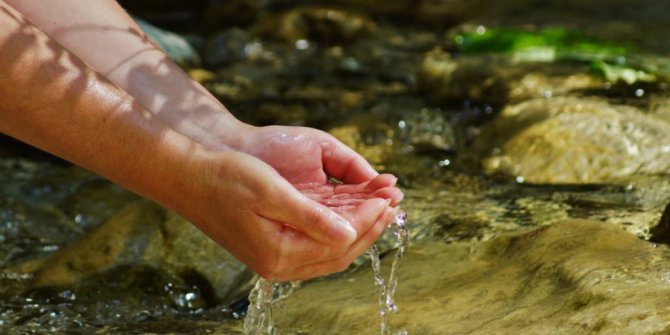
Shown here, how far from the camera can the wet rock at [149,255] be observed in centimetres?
404

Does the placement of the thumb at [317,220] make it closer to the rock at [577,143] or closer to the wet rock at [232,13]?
the rock at [577,143]

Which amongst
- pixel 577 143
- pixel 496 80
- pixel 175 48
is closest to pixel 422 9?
pixel 175 48

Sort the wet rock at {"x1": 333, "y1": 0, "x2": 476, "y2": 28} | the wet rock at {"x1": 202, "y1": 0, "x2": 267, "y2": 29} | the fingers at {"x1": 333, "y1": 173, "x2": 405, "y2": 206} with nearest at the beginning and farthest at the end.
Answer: the fingers at {"x1": 333, "y1": 173, "x2": 405, "y2": 206}
the wet rock at {"x1": 333, "y1": 0, "x2": 476, "y2": 28}
the wet rock at {"x1": 202, "y1": 0, "x2": 267, "y2": 29}

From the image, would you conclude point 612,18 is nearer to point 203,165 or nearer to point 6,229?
point 6,229

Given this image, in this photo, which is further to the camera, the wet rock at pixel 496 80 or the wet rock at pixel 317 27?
the wet rock at pixel 317 27

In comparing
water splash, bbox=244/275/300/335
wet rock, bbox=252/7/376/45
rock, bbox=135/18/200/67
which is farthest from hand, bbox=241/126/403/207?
wet rock, bbox=252/7/376/45

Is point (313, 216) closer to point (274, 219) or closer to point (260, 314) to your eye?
point (274, 219)

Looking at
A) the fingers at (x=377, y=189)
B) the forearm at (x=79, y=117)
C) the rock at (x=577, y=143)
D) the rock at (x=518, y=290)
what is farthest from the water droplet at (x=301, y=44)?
the forearm at (x=79, y=117)

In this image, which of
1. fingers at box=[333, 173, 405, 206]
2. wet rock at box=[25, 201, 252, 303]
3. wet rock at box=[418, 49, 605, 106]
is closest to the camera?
fingers at box=[333, 173, 405, 206]

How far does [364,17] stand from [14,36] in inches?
270

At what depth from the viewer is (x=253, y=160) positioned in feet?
9.21

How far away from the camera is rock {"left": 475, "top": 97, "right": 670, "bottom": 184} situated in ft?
16.2

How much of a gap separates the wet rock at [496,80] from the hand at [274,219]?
3.73 metres

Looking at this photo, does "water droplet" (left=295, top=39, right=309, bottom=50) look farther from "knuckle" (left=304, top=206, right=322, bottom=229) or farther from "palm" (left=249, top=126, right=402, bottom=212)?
"knuckle" (left=304, top=206, right=322, bottom=229)
